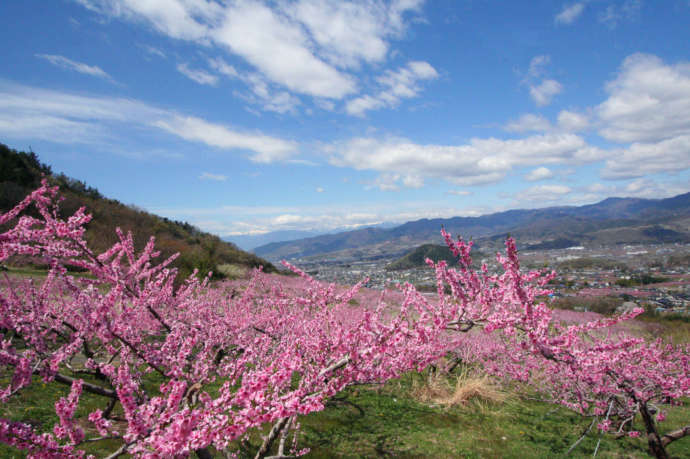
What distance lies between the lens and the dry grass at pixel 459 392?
10.0m

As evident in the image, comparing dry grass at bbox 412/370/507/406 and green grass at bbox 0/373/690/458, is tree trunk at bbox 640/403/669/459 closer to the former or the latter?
green grass at bbox 0/373/690/458

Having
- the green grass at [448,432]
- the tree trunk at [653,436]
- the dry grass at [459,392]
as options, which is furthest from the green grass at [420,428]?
the tree trunk at [653,436]

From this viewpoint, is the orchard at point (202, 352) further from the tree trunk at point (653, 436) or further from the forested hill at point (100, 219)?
the forested hill at point (100, 219)

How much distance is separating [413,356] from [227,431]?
10.5 ft

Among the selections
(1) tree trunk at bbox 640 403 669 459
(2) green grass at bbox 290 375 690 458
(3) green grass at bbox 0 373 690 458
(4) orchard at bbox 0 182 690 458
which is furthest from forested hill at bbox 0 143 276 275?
(1) tree trunk at bbox 640 403 669 459

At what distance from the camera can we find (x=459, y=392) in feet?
33.0

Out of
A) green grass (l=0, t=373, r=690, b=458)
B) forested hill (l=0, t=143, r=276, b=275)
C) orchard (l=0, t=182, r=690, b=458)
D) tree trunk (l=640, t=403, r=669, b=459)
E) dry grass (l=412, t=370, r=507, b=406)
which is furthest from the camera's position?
forested hill (l=0, t=143, r=276, b=275)

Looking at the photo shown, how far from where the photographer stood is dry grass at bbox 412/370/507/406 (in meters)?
10.0

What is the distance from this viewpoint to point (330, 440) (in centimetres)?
696

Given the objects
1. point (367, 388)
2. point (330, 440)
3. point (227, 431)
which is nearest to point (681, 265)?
point (367, 388)

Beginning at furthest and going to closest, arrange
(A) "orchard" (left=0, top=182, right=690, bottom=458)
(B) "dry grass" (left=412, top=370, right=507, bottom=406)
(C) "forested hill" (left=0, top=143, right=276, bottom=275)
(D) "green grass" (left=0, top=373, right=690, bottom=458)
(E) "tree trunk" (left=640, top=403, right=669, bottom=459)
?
(C) "forested hill" (left=0, top=143, right=276, bottom=275), (B) "dry grass" (left=412, top=370, right=507, bottom=406), (D) "green grass" (left=0, top=373, right=690, bottom=458), (E) "tree trunk" (left=640, top=403, right=669, bottom=459), (A) "orchard" (left=0, top=182, right=690, bottom=458)

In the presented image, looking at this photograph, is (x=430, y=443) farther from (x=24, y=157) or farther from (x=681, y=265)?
(x=681, y=265)

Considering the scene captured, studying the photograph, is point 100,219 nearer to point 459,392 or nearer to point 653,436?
point 459,392

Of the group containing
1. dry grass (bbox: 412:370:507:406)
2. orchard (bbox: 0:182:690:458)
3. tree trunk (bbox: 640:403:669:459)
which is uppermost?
orchard (bbox: 0:182:690:458)
